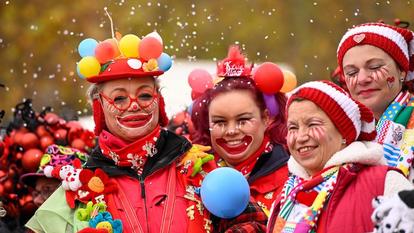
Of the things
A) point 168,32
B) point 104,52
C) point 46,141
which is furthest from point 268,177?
point 168,32

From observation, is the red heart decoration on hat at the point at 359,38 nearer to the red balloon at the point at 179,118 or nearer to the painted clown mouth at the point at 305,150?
the painted clown mouth at the point at 305,150

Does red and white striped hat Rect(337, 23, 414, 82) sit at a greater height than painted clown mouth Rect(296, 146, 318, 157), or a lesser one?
greater

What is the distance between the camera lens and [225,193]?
295 inches

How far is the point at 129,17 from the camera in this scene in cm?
2036

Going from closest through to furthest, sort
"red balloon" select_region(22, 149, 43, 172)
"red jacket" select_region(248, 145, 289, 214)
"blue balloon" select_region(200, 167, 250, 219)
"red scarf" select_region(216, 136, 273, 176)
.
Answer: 1. "blue balloon" select_region(200, 167, 250, 219)
2. "red jacket" select_region(248, 145, 289, 214)
3. "red scarf" select_region(216, 136, 273, 176)
4. "red balloon" select_region(22, 149, 43, 172)

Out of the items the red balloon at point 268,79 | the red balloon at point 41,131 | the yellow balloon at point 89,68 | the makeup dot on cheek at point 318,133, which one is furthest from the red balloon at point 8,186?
the makeup dot on cheek at point 318,133

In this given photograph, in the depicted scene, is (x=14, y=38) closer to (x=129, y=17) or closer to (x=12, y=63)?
(x=12, y=63)

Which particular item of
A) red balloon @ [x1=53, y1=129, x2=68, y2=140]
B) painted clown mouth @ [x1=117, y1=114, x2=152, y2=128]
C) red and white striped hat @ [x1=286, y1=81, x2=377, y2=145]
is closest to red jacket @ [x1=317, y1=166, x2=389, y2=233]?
red and white striped hat @ [x1=286, y1=81, x2=377, y2=145]

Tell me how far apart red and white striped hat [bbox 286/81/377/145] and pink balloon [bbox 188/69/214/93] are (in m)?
2.16

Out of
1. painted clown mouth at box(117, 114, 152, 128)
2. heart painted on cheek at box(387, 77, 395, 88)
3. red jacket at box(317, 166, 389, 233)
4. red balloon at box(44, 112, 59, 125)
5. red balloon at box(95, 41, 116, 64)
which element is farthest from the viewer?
red balloon at box(44, 112, 59, 125)

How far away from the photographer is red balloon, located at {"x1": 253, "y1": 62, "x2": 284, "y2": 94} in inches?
347

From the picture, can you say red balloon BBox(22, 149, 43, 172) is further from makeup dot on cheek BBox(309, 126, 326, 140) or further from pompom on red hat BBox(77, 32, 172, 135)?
makeup dot on cheek BBox(309, 126, 326, 140)

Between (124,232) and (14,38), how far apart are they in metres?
15.7

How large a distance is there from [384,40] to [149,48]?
1545mm
